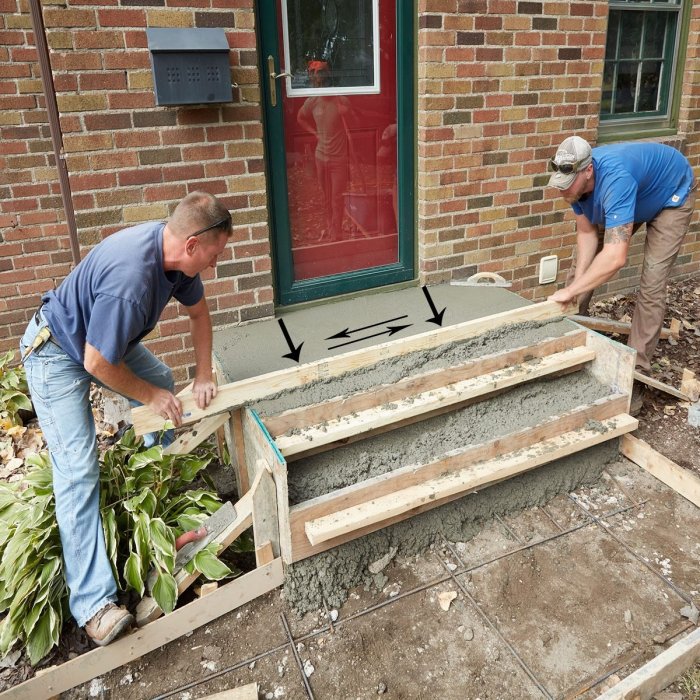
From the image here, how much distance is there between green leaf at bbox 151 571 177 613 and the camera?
2680mm

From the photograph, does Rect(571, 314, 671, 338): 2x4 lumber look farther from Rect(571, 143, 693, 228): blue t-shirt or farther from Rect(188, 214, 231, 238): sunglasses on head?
Rect(188, 214, 231, 238): sunglasses on head

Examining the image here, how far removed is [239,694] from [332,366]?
1.57 m

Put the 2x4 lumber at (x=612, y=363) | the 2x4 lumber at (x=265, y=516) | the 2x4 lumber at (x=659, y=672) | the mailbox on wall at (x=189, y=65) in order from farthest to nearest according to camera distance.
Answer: the 2x4 lumber at (x=612, y=363), the mailbox on wall at (x=189, y=65), the 2x4 lumber at (x=265, y=516), the 2x4 lumber at (x=659, y=672)

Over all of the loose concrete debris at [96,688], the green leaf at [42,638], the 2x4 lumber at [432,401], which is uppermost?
the 2x4 lumber at [432,401]

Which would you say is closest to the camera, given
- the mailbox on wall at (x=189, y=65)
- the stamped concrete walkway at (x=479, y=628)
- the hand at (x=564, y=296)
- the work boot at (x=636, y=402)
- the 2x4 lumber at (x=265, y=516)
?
the stamped concrete walkway at (x=479, y=628)

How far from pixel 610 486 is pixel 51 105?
3.77m

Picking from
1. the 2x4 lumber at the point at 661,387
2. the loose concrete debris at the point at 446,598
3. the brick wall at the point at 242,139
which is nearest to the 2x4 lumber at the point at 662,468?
the 2x4 lumber at the point at 661,387

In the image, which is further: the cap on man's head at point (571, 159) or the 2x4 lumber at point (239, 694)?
the cap on man's head at point (571, 159)

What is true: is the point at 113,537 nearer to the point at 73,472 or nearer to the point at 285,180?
the point at 73,472

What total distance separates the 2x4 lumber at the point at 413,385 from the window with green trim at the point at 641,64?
289 cm

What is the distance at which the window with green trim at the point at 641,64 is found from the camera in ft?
18.1

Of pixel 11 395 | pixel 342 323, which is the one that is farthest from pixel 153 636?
pixel 11 395

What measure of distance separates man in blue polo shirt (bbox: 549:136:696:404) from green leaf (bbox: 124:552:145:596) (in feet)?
9.07

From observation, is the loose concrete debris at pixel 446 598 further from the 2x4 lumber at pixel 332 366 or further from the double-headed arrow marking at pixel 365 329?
the double-headed arrow marking at pixel 365 329
